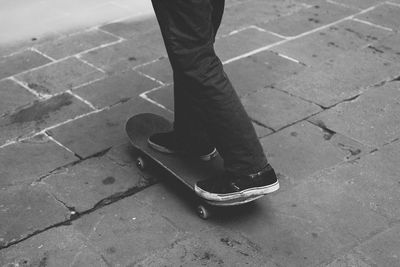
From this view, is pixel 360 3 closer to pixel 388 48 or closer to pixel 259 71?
pixel 388 48

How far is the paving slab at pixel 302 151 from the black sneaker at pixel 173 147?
372 mm

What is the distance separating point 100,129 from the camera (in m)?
3.69

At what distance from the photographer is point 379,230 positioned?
9.08ft

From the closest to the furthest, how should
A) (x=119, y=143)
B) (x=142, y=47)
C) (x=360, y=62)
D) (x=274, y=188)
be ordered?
1. (x=274, y=188)
2. (x=119, y=143)
3. (x=360, y=62)
4. (x=142, y=47)

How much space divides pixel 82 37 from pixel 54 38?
0.73 ft

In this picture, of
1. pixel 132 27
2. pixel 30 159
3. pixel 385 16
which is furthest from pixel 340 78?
pixel 30 159

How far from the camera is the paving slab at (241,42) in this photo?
4.65 meters

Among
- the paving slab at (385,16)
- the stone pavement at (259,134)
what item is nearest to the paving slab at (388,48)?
the stone pavement at (259,134)

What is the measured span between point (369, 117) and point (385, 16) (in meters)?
1.83

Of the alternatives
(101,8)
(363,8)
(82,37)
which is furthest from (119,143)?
(363,8)

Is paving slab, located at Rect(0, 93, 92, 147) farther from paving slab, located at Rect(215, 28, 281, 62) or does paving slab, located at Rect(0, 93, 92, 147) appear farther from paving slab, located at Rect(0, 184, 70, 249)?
paving slab, located at Rect(215, 28, 281, 62)

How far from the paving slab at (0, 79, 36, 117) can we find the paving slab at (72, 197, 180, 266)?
133 centimetres

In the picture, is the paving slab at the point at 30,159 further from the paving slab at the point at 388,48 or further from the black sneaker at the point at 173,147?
the paving slab at the point at 388,48

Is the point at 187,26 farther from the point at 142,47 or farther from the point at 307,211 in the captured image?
the point at 142,47
